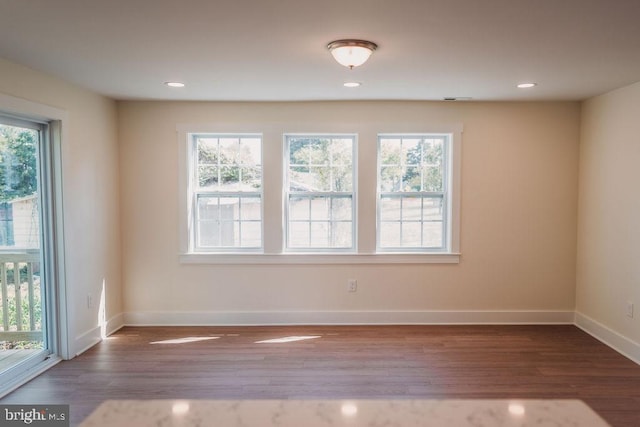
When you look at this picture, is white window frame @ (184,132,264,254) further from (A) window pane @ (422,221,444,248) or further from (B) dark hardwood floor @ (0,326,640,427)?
(A) window pane @ (422,221,444,248)

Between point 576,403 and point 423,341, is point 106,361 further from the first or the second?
point 576,403

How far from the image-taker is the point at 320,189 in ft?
14.2

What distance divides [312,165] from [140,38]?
7.30ft

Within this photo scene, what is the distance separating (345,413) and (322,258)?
187 cm

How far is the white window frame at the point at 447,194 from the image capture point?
418cm

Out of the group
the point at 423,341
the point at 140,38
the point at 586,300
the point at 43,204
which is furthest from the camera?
the point at 586,300

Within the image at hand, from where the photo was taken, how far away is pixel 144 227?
13.9 ft

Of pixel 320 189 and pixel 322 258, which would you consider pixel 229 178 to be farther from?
pixel 322 258

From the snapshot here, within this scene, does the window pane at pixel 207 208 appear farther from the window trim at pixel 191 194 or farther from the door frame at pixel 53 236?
the door frame at pixel 53 236

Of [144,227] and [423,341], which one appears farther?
[144,227]

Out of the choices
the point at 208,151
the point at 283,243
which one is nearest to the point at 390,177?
the point at 283,243

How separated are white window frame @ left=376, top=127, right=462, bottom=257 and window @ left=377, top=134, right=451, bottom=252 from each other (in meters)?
0.01

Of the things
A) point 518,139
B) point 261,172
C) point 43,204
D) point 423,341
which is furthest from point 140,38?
point 518,139

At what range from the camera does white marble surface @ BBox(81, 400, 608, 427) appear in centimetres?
247
